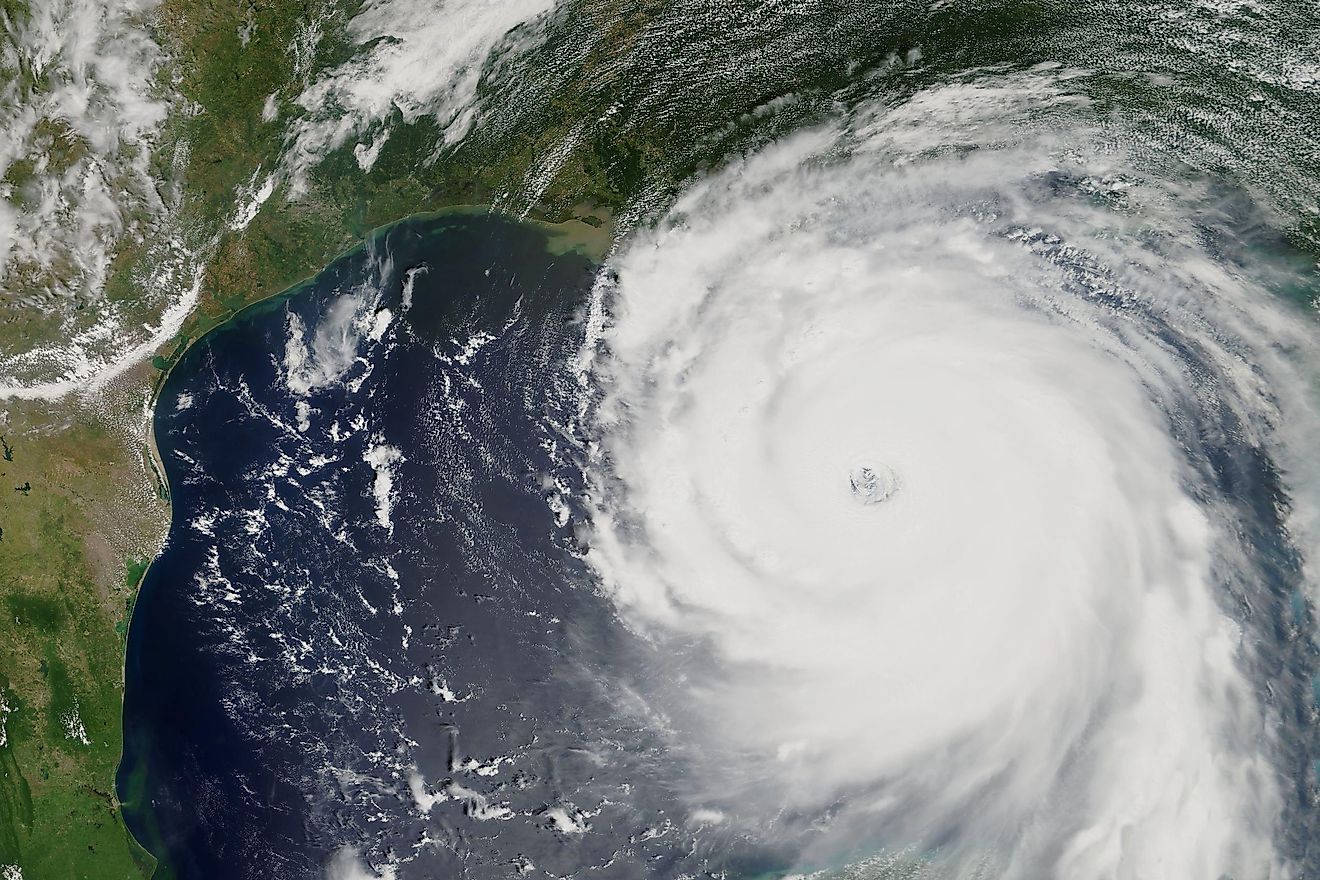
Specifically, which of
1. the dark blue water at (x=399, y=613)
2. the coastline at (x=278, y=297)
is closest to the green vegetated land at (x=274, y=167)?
the coastline at (x=278, y=297)

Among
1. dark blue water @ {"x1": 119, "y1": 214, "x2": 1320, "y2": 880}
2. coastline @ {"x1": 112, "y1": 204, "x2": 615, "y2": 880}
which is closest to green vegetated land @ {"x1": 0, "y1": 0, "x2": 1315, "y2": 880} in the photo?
coastline @ {"x1": 112, "y1": 204, "x2": 615, "y2": 880}

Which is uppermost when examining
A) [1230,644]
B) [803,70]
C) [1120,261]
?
[803,70]

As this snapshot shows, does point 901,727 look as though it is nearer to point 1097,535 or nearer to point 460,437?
point 1097,535

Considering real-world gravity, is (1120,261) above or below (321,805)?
above

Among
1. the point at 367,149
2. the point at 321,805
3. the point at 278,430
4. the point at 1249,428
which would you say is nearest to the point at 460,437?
the point at 278,430

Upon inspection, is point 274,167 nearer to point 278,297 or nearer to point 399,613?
point 278,297

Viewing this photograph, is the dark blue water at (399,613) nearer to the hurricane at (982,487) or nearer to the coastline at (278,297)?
the coastline at (278,297)
